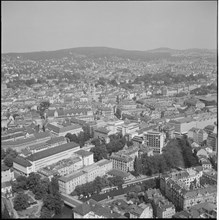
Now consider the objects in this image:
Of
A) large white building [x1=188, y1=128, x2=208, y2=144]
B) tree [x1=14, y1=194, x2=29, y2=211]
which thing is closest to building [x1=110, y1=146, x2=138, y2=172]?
large white building [x1=188, y1=128, x2=208, y2=144]

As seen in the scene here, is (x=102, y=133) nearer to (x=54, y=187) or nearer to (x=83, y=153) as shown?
(x=83, y=153)

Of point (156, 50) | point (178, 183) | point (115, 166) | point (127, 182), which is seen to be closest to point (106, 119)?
point (115, 166)

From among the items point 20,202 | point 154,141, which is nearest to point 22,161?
point 20,202

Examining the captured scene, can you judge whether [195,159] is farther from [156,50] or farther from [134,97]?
[134,97]

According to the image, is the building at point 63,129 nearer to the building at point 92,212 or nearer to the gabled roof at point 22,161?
the gabled roof at point 22,161

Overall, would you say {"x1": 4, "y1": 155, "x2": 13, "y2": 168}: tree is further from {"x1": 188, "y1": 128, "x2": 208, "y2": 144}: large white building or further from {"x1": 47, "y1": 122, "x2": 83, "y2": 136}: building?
{"x1": 188, "y1": 128, "x2": 208, "y2": 144}: large white building

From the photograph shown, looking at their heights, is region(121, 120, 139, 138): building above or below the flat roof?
above

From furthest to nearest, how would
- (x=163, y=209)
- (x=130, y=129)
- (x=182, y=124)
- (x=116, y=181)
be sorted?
1. (x=182, y=124)
2. (x=130, y=129)
3. (x=116, y=181)
4. (x=163, y=209)
